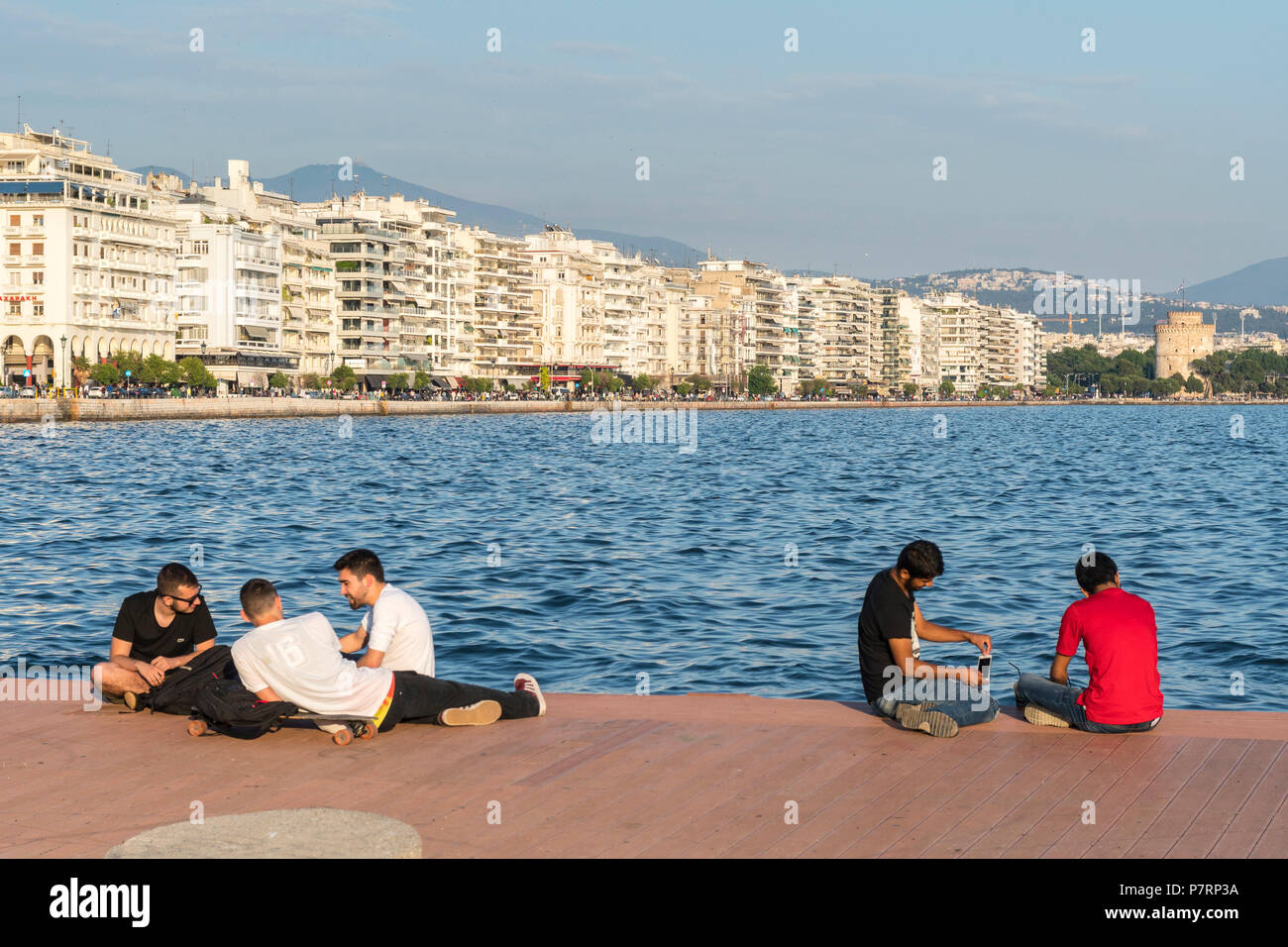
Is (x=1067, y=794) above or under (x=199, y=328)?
under

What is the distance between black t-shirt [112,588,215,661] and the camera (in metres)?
10.4

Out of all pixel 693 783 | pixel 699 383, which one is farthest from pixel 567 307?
pixel 693 783

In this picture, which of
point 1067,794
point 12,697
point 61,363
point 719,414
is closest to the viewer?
point 1067,794

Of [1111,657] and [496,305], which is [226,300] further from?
[1111,657]

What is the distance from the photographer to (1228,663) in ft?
55.6

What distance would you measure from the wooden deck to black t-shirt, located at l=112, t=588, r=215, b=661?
62 cm

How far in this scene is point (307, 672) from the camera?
9250mm

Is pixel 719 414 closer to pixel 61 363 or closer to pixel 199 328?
pixel 199 328

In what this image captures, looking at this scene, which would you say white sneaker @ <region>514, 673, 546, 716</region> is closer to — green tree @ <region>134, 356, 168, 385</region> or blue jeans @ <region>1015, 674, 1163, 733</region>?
blue jeans @ <region>1015, 674, 1163, 733</region>

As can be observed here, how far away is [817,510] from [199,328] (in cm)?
8676

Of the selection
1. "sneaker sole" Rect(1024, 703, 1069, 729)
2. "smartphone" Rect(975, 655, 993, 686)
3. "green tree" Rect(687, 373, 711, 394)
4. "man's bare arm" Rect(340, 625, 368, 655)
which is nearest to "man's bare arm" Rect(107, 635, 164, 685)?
"man's bare arm" Rect(340, 625, 368, 655)

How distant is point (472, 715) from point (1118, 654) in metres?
3.84
